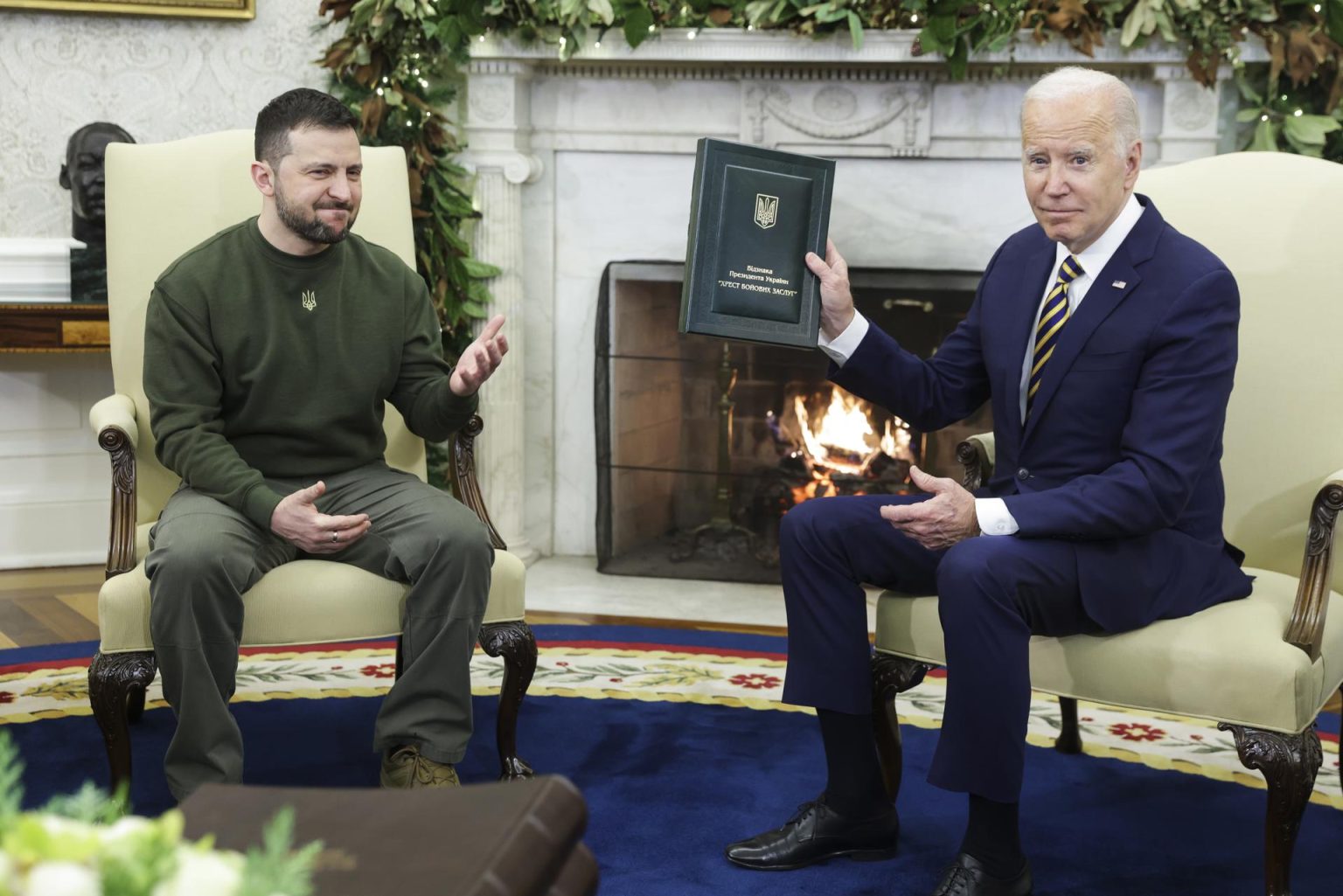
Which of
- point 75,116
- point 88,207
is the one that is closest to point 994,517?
point 88,207

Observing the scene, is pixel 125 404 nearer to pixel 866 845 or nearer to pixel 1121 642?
pixel 866 845

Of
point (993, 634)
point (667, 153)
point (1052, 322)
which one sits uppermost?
point (667, 153)

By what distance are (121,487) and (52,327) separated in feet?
5.08

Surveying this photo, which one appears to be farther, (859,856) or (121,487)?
(121,487)

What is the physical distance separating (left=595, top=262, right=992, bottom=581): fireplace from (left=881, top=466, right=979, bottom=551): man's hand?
1987mm

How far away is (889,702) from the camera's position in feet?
7.82

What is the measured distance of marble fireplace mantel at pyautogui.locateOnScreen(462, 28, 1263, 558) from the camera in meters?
3.91

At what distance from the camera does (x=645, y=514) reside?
175 inches

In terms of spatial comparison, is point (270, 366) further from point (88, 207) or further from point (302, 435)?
point (88, 207)

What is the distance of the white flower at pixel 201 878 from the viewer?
77cm

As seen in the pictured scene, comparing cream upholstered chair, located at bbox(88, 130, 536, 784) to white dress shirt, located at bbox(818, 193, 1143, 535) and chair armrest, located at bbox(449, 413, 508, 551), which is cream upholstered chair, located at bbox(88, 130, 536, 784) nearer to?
chair armrest, located at bbox(449, 413, 508, 551)

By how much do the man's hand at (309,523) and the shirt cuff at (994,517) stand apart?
1010 millimetres

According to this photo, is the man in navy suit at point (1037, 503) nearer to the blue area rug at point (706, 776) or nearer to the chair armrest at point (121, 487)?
the blue area rug at point (706, 776)

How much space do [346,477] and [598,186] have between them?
194 cm
